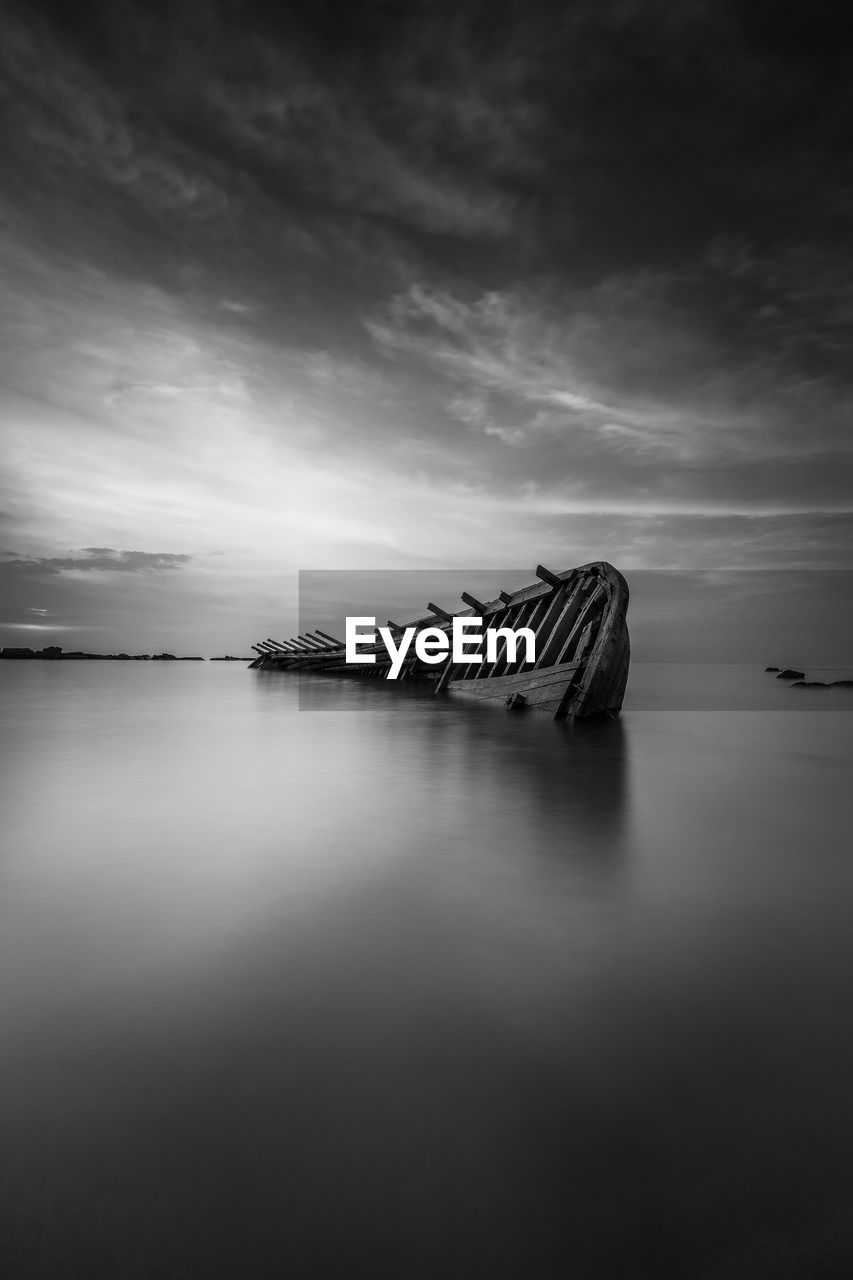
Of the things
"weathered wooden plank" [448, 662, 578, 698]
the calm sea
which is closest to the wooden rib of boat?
"weathered wooden plank" [448, 662, 578, 698]

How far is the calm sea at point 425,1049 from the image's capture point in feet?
3.57

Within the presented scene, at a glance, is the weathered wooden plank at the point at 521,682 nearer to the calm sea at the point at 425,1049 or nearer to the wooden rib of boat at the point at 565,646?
the wooden rib of boat at the point at 565,646

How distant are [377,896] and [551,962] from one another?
0.88 m

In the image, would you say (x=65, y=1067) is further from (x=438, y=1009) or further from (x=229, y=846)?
(x=229, y=846)

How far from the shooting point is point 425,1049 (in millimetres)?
1621

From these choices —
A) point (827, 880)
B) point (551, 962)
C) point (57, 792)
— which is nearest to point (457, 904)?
point (551, 962)

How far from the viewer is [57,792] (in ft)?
16.8

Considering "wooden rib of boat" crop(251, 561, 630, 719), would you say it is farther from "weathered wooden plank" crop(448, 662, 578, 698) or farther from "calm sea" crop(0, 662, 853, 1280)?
"calm sea" crop(0, 662, 853, 1280)

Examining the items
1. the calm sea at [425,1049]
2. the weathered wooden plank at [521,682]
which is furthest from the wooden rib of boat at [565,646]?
the calm sea at [425,1049]

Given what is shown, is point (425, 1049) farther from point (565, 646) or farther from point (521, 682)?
point (521, 682)

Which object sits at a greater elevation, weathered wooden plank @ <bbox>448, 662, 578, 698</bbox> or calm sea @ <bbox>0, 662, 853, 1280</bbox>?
weathered wooden plank @ <bbox>448, 662, 578, 698</bbox>

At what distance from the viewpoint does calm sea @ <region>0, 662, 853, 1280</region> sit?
42.8 inches

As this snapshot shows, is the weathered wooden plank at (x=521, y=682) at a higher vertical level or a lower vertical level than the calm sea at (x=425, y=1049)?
higher

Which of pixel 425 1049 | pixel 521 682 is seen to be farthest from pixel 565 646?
pixel 425 1049
